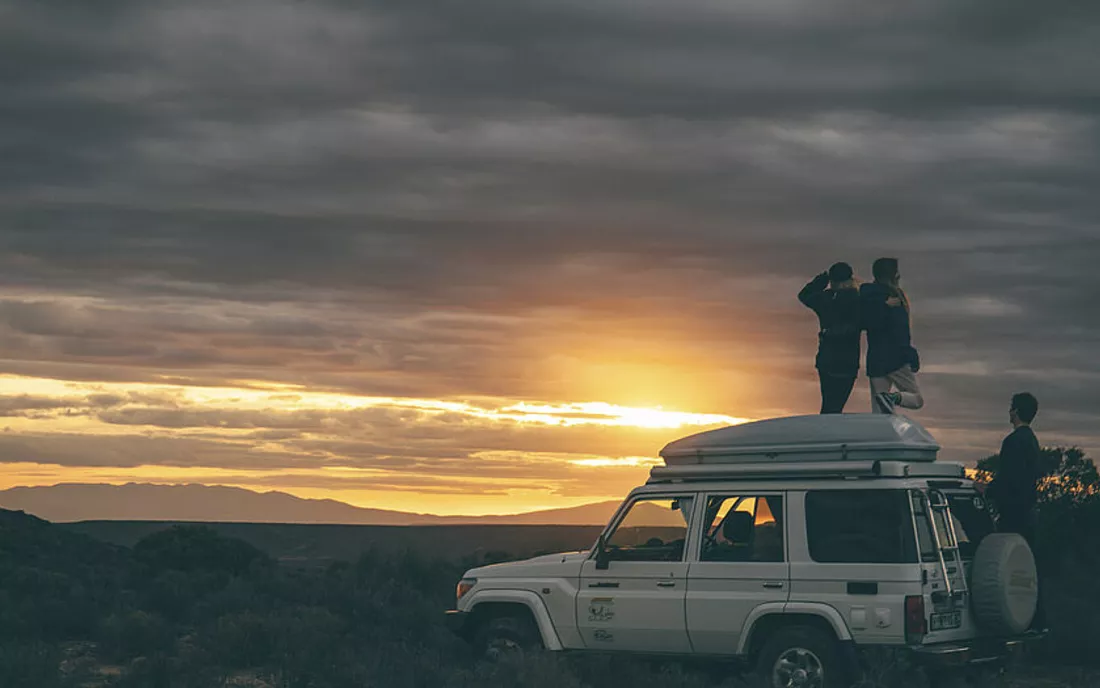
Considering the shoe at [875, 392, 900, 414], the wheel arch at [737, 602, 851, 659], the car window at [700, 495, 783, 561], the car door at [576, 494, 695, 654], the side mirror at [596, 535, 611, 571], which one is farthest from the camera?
the shoe at [875, 392, 900, 414]

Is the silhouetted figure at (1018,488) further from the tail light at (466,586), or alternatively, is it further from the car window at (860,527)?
the tail light at (466,586)

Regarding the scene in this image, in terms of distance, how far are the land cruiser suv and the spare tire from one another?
0.04 ft

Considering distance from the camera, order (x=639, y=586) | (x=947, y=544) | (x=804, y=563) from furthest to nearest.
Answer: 1. (x=639, y=586)
2. (x=947, y=544)
3. (x=804, y=563)

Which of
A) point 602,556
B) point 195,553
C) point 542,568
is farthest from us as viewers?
point 195,553

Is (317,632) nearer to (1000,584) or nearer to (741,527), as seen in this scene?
(741,527)

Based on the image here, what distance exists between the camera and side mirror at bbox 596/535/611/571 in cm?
1405

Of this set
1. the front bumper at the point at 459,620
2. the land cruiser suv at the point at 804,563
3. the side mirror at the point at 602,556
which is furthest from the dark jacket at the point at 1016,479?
the front bumper at the point at 459,620

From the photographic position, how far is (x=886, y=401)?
15.1 m

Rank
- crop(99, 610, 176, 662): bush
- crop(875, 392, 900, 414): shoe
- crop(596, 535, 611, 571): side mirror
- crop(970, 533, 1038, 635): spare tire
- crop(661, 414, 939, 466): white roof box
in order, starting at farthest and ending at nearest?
crop(99, 610, 176, 662): bush → crop(875, 392, 900, 414): shoe → crop(596, 535, 611, 571): side mirror → crop(661, 414, 939, 466): white roof box → crop(970, 533, 1038, 635): spare tire

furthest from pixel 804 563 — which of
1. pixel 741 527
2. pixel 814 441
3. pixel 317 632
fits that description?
pixel 317 632

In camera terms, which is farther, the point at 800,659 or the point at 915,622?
the point at 800,659

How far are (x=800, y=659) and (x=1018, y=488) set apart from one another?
3023 mm

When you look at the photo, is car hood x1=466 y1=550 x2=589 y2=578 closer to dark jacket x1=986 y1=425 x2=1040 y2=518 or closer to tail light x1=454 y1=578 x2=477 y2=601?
tail light x1=454 y1=578 x2=477 y2=601

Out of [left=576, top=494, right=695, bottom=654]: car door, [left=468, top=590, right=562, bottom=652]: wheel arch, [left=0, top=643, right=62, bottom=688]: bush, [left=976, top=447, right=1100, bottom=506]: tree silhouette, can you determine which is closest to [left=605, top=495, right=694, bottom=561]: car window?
[left=576, top=494, right=695, bottom=654]: car door
